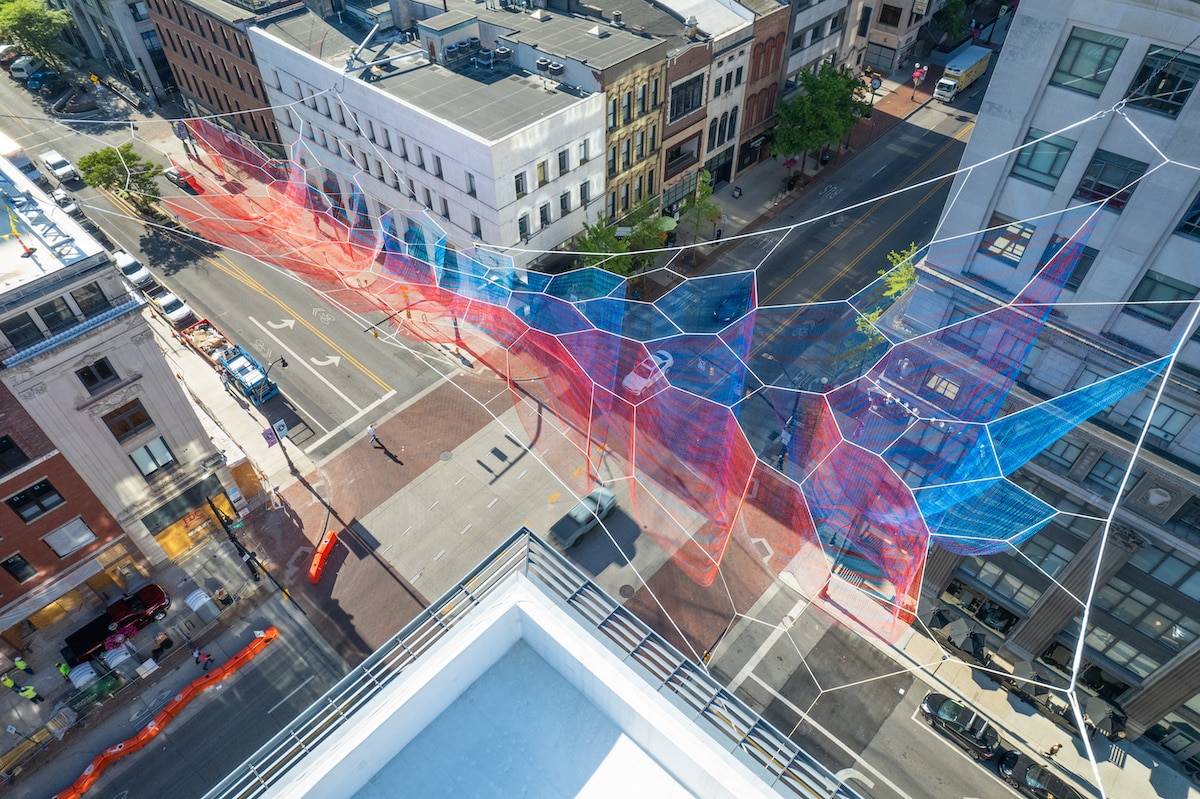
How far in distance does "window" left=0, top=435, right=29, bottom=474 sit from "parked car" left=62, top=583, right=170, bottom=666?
7541mm

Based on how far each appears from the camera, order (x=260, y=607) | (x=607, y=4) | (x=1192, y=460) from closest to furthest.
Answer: (x=1192, y=460) < (x=260, y=607) < (x=607, y=4)

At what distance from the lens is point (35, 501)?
26.3m

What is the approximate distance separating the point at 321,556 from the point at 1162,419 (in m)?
31.7

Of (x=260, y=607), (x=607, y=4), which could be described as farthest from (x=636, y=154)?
(x=260, y=607)

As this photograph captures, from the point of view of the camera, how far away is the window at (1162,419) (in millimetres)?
20578

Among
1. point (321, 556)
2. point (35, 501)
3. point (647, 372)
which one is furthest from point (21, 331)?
point (647, 372)

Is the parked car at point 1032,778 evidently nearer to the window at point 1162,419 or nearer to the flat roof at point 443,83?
the window at point 1162,419

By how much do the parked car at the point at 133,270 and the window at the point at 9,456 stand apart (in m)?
23.4

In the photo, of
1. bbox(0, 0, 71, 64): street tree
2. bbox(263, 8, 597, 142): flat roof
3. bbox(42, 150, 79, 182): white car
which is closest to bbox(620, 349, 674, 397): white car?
bbox(263, 8, 597, 142): flat roof

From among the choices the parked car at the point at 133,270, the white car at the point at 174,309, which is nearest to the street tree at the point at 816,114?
the white car at the point at 174,309

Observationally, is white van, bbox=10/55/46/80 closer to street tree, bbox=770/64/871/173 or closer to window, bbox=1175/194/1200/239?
street tree, bbox=770/64/871/173

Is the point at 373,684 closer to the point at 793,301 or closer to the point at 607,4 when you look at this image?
the point at 793,301

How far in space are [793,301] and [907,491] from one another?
23865 mm

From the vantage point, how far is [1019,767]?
25719 mm
